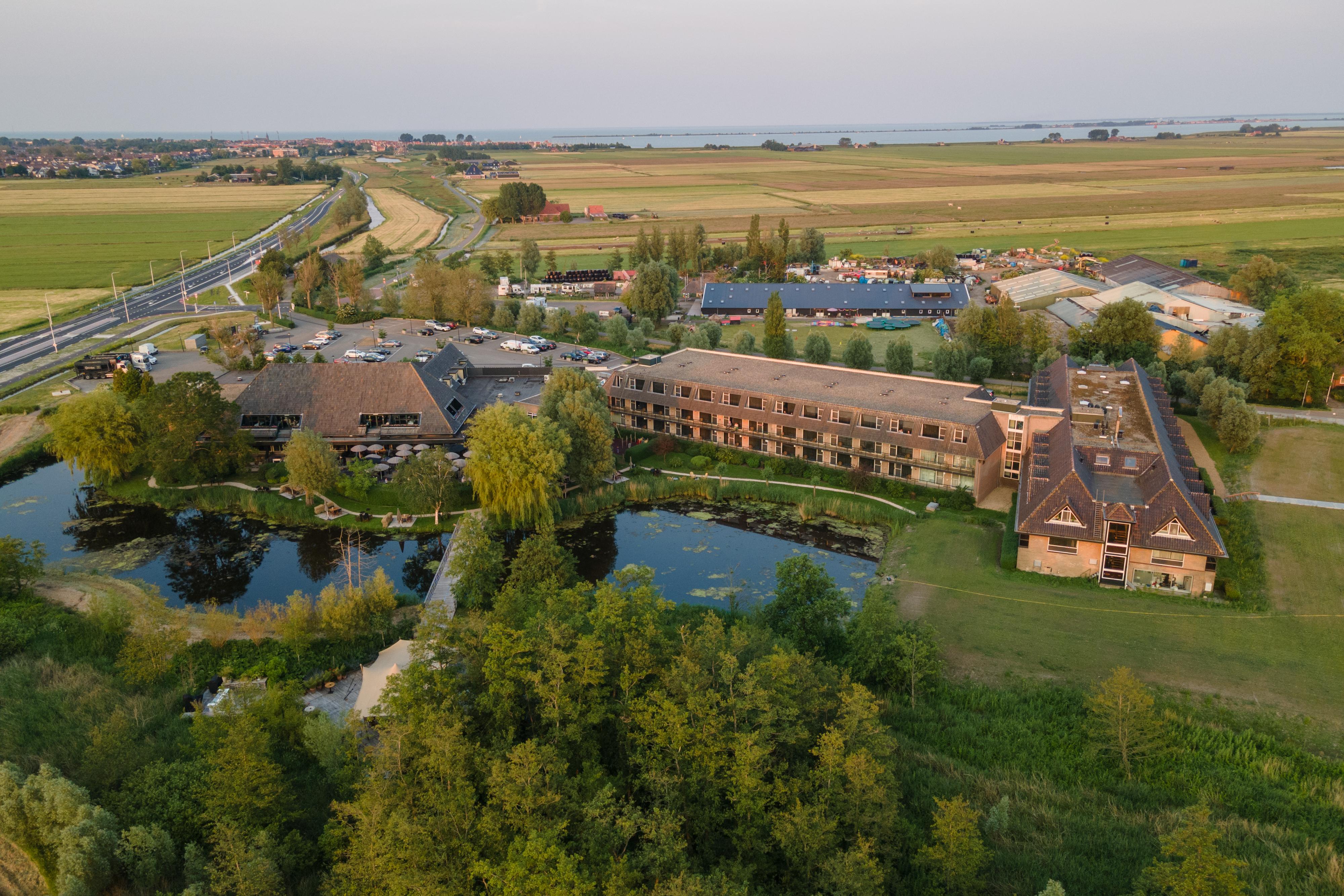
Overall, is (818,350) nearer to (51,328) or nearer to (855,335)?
(855,335)

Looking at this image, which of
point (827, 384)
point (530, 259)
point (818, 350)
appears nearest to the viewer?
point (827, 384)

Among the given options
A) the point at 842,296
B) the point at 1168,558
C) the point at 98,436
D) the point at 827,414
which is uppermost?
the point at 842,296

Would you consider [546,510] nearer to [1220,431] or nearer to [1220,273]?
[1220,431]

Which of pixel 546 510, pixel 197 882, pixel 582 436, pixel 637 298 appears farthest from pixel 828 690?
pixel 637 298

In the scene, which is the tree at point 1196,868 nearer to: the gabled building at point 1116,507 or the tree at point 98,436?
the gabled building at point 1116,507

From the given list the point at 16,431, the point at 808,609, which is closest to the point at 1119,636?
the point at 808,609

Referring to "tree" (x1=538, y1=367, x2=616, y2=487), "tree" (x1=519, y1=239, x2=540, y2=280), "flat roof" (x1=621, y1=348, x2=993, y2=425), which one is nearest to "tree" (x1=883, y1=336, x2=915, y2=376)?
"flat roof" (x1=621, y1=348, x2=993, y2=425)
